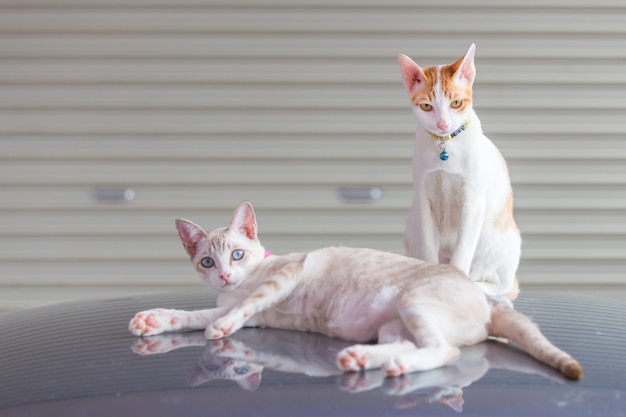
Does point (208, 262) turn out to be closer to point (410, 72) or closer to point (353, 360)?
point (353, 360)

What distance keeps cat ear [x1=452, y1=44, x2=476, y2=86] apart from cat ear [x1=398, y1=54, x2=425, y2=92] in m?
0.08

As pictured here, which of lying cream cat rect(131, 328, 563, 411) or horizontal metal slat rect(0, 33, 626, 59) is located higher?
horizontal metal slat rect(0, 33, 626, 59)

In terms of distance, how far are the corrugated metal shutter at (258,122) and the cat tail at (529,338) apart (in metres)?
2.87

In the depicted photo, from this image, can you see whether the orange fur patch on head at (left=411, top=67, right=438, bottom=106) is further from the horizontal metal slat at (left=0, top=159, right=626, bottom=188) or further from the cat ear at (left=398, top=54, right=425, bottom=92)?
the horizontal metal slat at (left=0, top=159, right=626, bottom=188)

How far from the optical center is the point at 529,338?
1.20m

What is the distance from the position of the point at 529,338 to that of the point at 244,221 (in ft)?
2.35

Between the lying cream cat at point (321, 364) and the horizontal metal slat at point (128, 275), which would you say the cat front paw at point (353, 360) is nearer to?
the lying cream cat at point (321, 364)

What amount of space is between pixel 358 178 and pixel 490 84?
32.3 inches

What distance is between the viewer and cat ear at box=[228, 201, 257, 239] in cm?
172

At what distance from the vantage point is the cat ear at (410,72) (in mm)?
2088

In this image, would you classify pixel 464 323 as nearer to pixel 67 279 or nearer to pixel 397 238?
pixel 397 238

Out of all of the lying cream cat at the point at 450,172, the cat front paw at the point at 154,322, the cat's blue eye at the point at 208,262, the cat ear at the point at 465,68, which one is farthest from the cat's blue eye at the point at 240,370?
the cat ear at the point at 465,68

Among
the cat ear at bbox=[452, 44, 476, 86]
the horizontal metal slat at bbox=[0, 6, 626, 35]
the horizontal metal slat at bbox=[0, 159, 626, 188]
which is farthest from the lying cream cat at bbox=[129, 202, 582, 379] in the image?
the horizontal metal slat at bbox=[0, 6, 626, 35]

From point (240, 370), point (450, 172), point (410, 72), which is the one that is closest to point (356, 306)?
point (240, 370)
